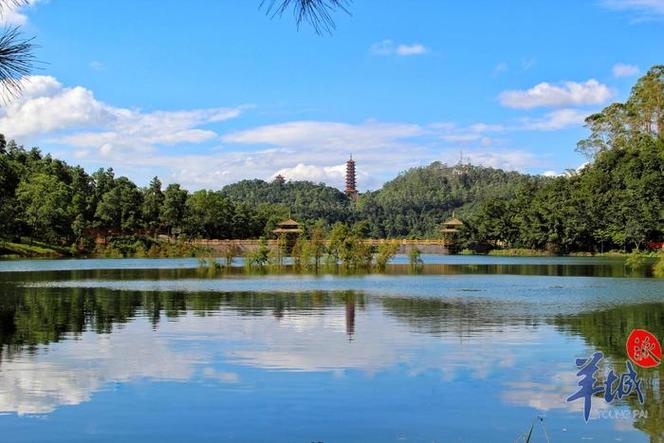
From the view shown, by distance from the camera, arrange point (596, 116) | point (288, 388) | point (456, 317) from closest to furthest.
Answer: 1. point (288, 388)
2. point (456, 317)
3. point (596, 116)

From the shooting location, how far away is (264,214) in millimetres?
106688

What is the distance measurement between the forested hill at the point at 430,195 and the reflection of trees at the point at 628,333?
291 ft

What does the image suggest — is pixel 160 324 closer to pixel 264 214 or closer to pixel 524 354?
pixel 524 354

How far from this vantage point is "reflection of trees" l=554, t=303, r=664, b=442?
28.8 feet

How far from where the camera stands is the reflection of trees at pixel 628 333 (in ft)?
28.8

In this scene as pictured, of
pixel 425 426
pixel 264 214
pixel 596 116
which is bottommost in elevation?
pixel 425 426

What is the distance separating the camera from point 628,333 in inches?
623

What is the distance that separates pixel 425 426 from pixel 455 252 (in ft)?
284

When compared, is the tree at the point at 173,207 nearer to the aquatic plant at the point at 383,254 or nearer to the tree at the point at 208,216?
the tree at the point at 208,216

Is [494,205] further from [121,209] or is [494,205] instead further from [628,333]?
[628,333]

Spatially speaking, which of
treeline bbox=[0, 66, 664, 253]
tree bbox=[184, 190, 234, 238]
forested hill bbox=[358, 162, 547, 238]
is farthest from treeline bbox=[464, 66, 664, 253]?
tree bbox=[184, 190, 234, 238]

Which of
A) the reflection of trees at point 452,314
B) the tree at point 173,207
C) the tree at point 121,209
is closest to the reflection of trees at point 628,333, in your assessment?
the reflection of trees at point 452,314

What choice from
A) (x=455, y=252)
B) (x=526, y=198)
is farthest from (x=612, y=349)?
(x=455, y=252)

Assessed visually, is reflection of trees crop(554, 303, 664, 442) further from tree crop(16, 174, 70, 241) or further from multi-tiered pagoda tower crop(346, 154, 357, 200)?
multi-tiered pagoda tower crop(346, 154, 357, 200)
